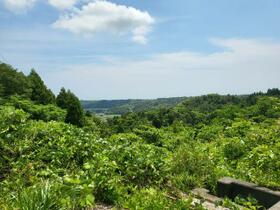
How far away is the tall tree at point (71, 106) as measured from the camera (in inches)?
2002

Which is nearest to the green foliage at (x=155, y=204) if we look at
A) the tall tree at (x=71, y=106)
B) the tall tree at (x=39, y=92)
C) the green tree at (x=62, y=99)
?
the tall tree at (x=71, y=106)

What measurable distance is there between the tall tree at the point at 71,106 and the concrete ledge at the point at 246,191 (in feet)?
146

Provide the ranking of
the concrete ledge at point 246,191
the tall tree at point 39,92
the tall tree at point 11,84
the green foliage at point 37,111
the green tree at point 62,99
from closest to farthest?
the concrete ledge at point 246,191 < the green foliage at point 37,111 < the tall tree at point 11,84 < the tall tree at point 39,92 < the green tree at point 62,99

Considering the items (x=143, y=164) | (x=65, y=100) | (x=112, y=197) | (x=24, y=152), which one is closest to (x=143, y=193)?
(x=112, y=197)

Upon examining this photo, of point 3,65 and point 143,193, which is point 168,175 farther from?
point 3,65

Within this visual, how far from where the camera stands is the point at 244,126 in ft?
46.2

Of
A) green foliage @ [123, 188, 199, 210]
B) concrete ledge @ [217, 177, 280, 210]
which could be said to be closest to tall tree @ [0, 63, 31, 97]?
concrete ledge @ [217, 177, 280, 210]

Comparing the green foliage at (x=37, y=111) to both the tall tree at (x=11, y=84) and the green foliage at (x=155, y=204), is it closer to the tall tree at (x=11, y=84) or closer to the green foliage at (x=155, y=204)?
the tall tree at (x=11, y=84)

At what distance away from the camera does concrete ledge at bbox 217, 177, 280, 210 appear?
511cm

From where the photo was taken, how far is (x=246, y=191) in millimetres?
5434

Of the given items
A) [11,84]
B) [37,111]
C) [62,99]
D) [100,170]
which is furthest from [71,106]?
[100,170]

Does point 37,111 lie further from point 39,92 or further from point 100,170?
point 100,170

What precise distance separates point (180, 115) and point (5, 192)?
88.8 m

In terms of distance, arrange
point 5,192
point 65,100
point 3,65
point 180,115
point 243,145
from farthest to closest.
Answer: point 180,115, point 65,100, point 3,65, point 243,145, point 5,192
